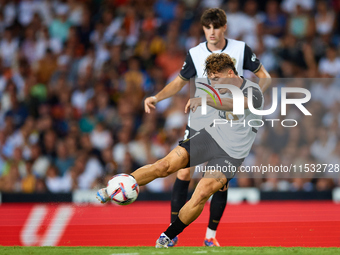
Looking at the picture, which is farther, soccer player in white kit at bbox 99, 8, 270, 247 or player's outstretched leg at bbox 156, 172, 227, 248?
soccer player in white kit at bbox 99, 8, 270, 247

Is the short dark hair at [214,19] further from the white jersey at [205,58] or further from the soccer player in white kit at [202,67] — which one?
the white jersey at [205,58]

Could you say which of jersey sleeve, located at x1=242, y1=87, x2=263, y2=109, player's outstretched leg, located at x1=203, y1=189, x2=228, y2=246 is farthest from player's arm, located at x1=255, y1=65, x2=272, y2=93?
player's outstretched leg, located at x1=203, y1=189, x2=228, y2=246

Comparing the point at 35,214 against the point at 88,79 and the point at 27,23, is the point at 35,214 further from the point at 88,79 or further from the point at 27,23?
the point at 27,23

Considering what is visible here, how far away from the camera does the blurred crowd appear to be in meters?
8.81

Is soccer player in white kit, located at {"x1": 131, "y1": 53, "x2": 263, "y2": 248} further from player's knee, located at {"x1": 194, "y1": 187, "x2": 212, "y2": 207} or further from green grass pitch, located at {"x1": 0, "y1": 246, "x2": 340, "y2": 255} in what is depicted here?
green grass pitch, located at {"x1": 0, "y1": 246, "x2": 340, "y2": 255}

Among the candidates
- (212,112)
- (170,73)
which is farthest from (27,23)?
(212,112)

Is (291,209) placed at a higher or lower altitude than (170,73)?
lower

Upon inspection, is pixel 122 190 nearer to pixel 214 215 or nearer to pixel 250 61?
pixel 214 215

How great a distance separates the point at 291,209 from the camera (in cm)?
639

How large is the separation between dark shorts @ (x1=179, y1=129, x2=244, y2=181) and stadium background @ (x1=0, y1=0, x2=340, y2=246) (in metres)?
2.89

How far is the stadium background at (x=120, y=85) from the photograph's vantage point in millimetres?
8547

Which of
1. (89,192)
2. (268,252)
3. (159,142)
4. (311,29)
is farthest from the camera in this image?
(311,29)

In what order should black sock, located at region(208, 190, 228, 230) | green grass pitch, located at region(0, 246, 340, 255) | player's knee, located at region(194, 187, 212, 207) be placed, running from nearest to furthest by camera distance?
1. green grass pitch, located at region(0, 246, 340, 255)
2. player's knee, located at region(194, 187, 212, 207)
3. black sock, located at region(208, 190, 228, 230)

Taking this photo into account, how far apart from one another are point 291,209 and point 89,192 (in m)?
3.14
